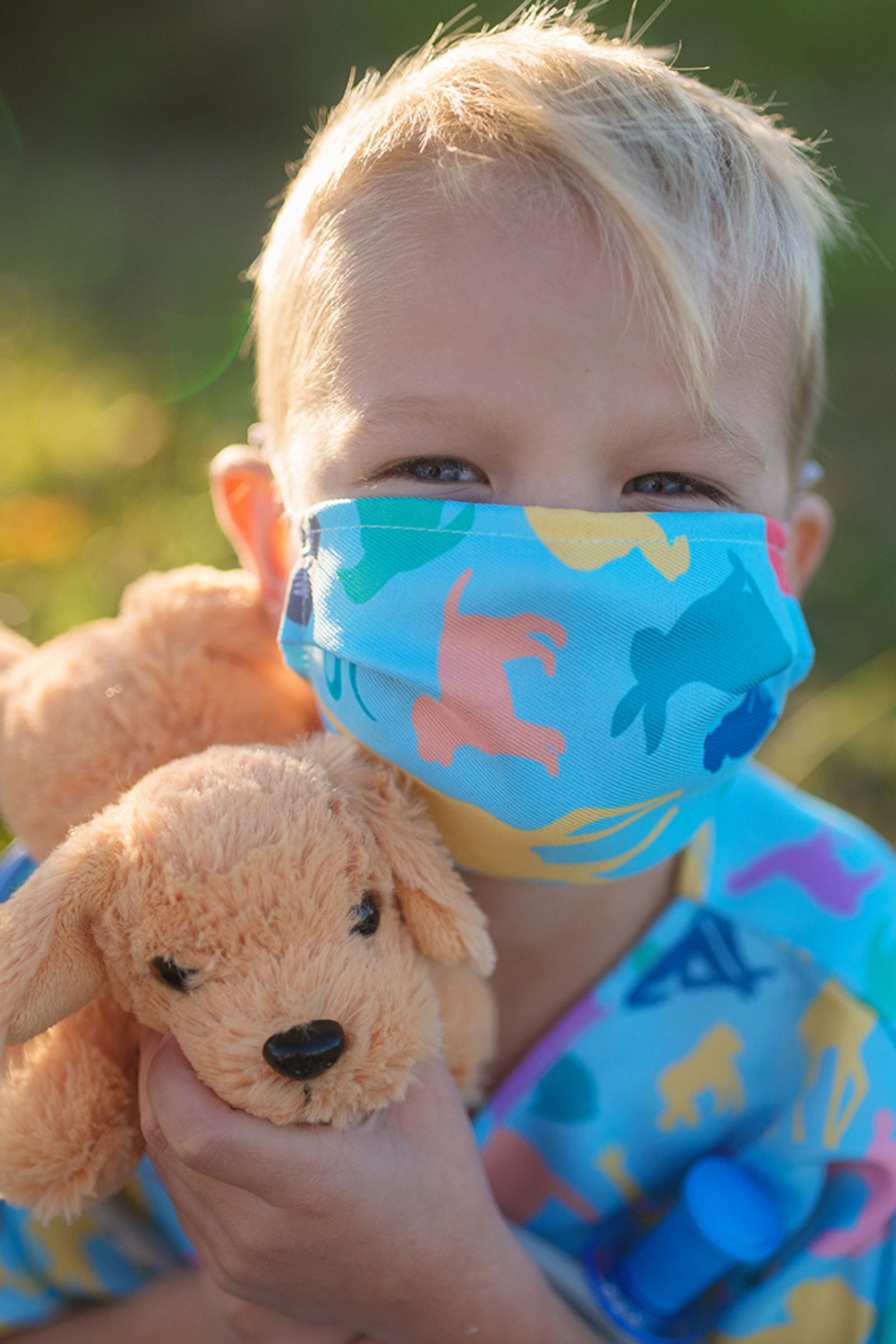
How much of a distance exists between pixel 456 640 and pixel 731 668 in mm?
263

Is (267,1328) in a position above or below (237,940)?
below

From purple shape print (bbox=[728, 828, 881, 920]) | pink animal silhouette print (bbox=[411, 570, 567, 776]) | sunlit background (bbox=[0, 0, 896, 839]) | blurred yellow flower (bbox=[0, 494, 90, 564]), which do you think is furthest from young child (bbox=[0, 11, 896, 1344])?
blurred yellow flower (bbox=[0, 494, 90, 564])

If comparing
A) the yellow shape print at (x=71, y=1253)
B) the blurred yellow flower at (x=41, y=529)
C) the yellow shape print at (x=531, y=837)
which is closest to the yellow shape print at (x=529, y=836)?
Result: the yellow shape print at (x=531, y=837)

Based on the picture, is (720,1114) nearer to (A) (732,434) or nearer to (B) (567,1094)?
(B) (567,1094)

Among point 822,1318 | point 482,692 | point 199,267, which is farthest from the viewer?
point 199,267

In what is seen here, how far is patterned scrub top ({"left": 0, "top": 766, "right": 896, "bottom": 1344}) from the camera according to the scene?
1.11 meters

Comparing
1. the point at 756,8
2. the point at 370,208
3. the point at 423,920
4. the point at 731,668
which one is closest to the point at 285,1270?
the point at 423,920

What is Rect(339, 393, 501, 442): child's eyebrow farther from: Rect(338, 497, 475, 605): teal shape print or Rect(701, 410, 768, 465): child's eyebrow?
Rect(701, 410, 768, 465): child's eyebrow

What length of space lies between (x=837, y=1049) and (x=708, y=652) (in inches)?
22.2

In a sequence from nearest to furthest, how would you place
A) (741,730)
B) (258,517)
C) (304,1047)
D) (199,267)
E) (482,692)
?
(304,1047) < (482,692) < (741,730) < (258,517) < (199,267)

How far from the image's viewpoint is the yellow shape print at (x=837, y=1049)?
1130 mm

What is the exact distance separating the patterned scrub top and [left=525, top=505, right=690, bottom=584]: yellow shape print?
1.78 ft

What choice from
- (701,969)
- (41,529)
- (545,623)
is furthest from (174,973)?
(41,529)

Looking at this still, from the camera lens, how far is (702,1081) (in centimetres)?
118
